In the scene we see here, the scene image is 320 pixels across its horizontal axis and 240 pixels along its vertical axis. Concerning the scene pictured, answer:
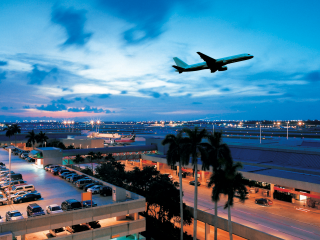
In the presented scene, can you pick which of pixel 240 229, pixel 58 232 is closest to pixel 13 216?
pixel 58 232

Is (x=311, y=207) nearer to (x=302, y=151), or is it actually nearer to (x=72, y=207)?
(x=302, y=151)

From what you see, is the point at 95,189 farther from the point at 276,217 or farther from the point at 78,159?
the point at 78,159

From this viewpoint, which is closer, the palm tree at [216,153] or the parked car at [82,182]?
the palm tree at [216,153]

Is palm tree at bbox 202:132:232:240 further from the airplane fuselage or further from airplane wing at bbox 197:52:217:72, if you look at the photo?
airplane wing at bbox 197:52:217:72

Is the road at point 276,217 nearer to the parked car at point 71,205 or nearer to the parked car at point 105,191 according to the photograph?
the parked car at point 105,191

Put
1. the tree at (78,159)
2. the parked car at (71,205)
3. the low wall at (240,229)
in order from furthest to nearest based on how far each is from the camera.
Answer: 1. the tree at (78,159)
2. the low wall at (240,229)
3. the parked car at (71,205)

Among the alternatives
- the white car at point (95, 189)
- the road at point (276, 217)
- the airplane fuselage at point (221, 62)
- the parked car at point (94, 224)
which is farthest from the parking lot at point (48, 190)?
the road at point (276, 217)

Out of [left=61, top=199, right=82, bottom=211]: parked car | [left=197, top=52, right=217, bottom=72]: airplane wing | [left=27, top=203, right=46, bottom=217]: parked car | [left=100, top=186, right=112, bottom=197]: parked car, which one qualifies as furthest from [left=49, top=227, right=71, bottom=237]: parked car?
[left=197, top=52, right=217, bottom=72]: airplane wing
